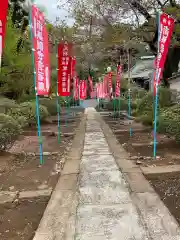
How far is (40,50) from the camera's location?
671 centimetres

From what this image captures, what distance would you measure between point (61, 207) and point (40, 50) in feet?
12.1

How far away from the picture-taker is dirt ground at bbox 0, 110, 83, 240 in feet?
12.3

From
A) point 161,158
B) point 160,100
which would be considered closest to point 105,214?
point 161,158

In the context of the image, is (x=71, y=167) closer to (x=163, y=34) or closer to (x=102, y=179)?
(x=102, y=179)

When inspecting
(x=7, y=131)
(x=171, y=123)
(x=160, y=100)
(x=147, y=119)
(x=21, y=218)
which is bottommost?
(x=21, y=218)

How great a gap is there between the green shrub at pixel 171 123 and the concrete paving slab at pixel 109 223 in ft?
11.3

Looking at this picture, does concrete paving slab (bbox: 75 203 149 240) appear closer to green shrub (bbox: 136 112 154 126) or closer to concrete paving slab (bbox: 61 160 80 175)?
concrete paving slab (bbox: 61 160 80 175)

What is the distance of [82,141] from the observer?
1010 centimetres

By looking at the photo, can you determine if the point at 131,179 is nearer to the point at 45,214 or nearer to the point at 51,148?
the point at 45,214

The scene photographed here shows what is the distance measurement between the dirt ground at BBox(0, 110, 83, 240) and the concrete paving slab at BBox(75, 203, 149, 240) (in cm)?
57

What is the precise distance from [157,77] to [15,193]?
406 centimetres

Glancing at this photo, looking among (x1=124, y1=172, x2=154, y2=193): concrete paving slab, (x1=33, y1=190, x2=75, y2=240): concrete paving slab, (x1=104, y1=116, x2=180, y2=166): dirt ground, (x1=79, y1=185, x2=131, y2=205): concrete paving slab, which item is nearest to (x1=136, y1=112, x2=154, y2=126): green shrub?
(x1=104, y1=116, x2=180, y2=166): dirt ground

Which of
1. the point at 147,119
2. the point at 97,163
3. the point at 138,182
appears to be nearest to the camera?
the point at 138,182

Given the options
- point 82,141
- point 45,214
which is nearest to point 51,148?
point 82,141
